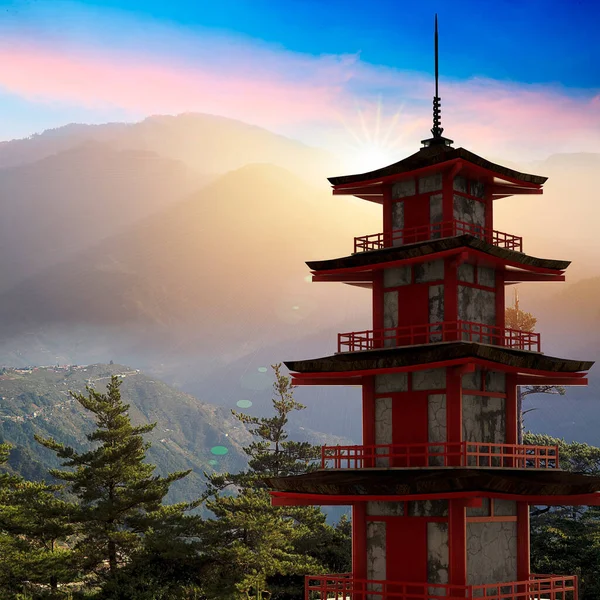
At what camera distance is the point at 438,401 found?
29.8 m

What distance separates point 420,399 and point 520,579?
682 cm

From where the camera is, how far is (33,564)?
4822 cm

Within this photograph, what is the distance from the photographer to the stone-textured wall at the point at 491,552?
94.6 ft

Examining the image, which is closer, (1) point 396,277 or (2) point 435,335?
(2) point 435,335

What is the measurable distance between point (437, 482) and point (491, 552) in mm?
4146

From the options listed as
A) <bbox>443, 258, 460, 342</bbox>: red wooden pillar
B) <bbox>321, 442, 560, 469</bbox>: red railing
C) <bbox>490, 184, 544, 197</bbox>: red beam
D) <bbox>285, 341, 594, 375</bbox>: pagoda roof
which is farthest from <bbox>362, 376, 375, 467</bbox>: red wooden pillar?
<bbox>490, 184, 544, 197</bbox>: red beam

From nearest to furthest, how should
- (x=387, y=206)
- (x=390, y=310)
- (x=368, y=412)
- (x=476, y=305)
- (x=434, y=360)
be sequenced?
1. (x=434, y=360)
2. (x=368, y=412)
3. (x=476, y=305)
4. (x=390, y=310)
5. (x=387, y=206)

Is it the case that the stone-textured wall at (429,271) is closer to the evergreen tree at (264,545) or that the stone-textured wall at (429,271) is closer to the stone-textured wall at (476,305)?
the stone-textured wall at (476,305)

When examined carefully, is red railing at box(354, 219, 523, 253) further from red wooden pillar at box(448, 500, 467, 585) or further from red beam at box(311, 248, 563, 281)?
red wooden pillar at box(448, 500, 467, 585)

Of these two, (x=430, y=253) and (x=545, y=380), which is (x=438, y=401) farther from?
(x=545, y=380)

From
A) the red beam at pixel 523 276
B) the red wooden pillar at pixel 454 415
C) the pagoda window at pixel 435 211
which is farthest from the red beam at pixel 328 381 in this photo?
the red beam at pixel 523 276

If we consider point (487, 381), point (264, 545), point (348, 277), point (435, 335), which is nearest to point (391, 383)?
point (435, 335)

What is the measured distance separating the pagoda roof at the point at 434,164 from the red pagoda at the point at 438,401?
0.17 ft

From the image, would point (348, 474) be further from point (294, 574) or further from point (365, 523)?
point (294, 574)
